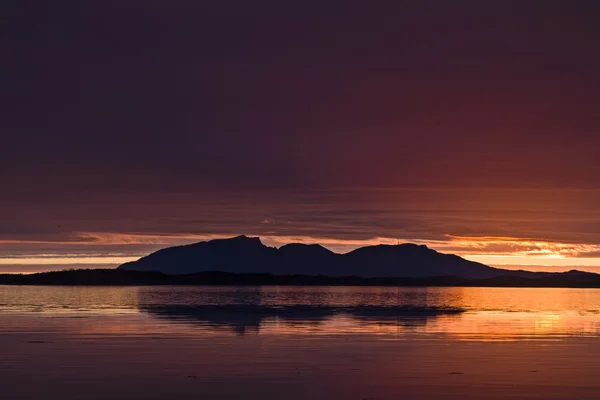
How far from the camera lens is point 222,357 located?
3697 centimetres

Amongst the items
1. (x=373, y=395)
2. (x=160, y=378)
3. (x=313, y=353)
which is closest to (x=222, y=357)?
(x=313, y=353)

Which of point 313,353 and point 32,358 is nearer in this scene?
point 32,358

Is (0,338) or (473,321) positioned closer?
(0,338)

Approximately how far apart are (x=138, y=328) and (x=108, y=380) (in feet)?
76.9

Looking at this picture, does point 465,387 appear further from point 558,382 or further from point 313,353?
point 313,353

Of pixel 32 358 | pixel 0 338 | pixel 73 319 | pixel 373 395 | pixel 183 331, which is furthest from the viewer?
pixel 73 319

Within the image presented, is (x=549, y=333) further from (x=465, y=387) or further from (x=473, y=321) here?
(x=465, y=387)

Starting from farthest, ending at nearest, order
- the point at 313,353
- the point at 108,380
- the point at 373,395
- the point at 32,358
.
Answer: the point at 313,353 < the point at 32,358 < the point at 108,380 < the point at 373,395

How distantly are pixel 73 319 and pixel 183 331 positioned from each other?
14.3 metres

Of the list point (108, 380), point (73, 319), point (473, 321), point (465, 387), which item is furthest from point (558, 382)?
point (73, 319)

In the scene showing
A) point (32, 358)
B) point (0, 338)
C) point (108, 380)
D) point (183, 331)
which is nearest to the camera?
point (108, 380)

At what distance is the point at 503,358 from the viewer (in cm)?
3712

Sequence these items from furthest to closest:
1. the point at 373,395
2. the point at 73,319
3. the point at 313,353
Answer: the point at 73,319 < the point at 313,353 < the point at 373,395

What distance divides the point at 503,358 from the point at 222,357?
11.1 meters
